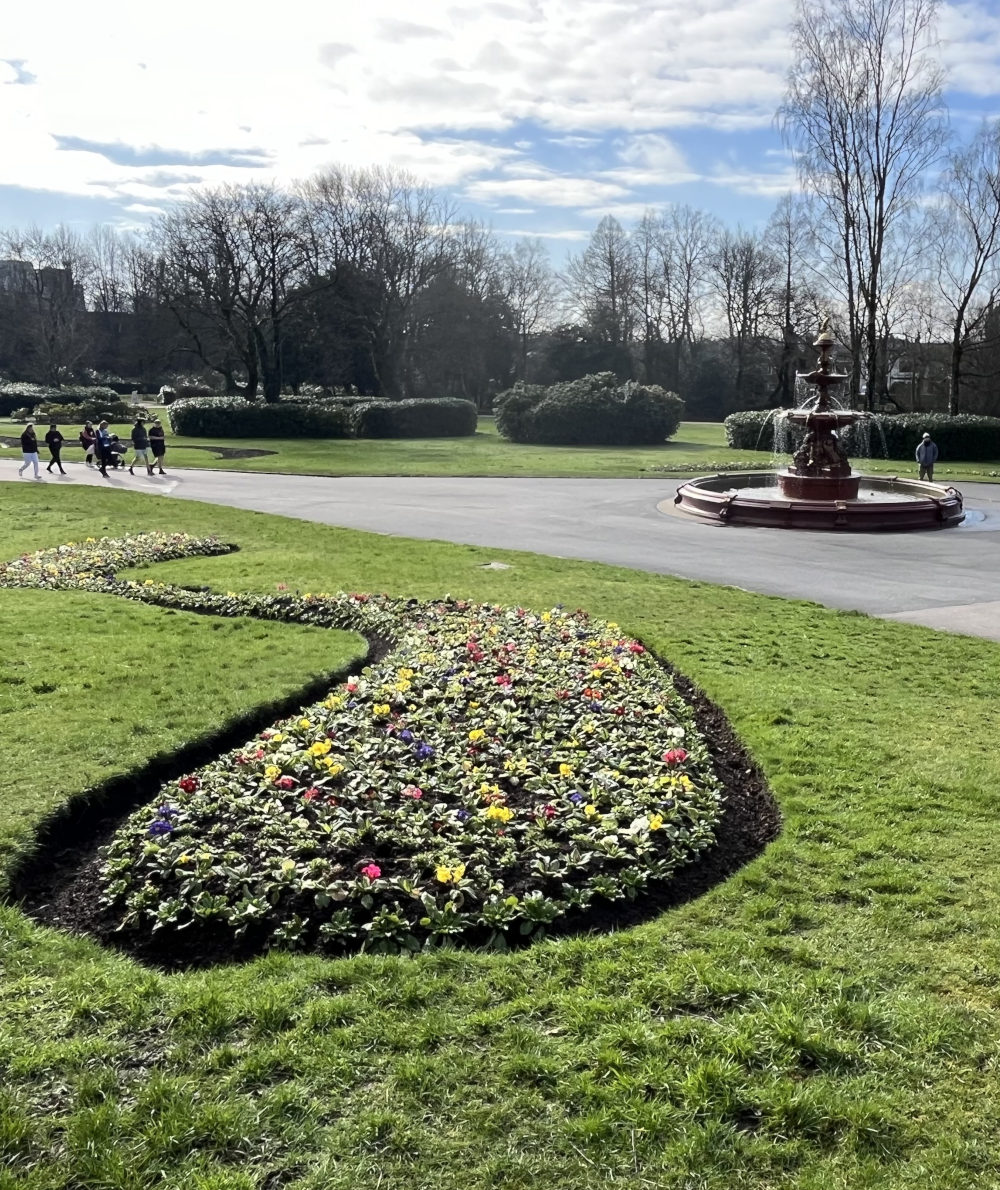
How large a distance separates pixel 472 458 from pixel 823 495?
631 inches

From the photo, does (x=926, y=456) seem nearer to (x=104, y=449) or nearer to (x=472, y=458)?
(x=472, y=458)

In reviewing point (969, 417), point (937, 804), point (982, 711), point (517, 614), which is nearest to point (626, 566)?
point (517, 614)

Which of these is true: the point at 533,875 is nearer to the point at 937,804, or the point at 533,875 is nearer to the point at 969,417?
the point at 937,804

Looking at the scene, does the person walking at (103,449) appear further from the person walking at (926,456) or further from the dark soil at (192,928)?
the dark soil at (192,928)

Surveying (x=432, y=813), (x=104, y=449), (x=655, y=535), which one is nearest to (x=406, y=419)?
(x=104, y=449)

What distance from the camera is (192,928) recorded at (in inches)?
177

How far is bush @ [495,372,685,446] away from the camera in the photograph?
40906mm

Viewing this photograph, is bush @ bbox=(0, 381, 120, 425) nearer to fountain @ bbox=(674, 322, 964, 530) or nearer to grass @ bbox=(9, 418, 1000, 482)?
grass @ bbox=(9, 418, 1000, 482)

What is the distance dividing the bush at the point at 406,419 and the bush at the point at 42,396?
18.3m

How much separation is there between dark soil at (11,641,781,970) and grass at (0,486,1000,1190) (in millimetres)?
166

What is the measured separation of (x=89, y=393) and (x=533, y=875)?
59.5 meters

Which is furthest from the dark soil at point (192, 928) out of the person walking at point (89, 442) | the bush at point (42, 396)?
the bush at point (42, 396)

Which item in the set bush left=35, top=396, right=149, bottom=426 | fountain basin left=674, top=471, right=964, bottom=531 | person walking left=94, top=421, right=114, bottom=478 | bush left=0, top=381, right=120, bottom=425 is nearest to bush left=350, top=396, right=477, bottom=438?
bush left=35, top=396, right=149, bottom=426

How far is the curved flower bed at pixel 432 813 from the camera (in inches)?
178
